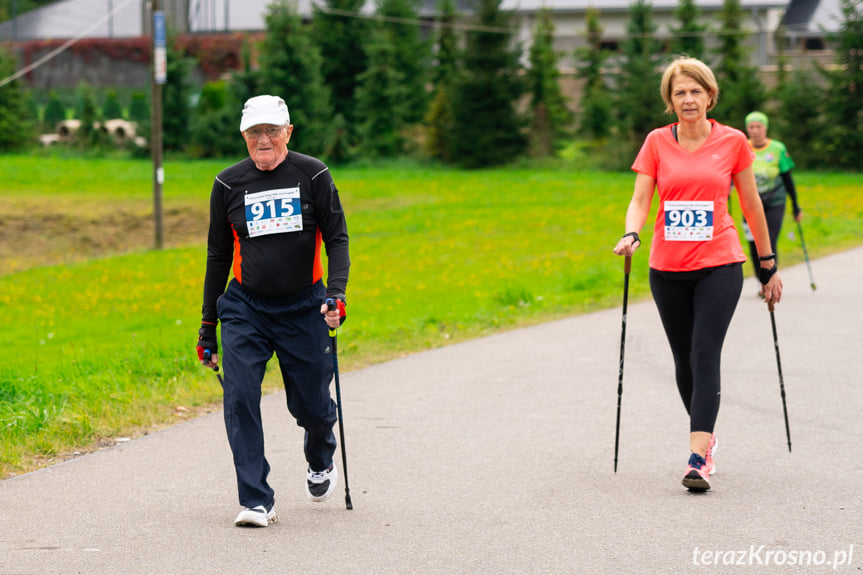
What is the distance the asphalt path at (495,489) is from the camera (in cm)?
499

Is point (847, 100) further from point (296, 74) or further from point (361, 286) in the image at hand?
point (361, 286)

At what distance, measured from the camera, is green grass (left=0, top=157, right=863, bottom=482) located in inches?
332

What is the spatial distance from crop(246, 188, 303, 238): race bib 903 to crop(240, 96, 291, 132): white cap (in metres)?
0.31

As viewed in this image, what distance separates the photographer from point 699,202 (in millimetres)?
6086

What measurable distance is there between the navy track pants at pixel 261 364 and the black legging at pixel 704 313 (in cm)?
183

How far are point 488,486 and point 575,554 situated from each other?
1.18m

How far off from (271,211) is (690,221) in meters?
2.12

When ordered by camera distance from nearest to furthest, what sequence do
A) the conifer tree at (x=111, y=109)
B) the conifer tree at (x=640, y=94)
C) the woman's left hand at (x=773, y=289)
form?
the woman's left hand at (x=773, y=289), the conifer tree at (x=640, y=94), the conifer tree at (x=111, y=109)

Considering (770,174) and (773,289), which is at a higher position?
(773,289)

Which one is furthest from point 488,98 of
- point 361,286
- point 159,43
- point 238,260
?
point 238,260

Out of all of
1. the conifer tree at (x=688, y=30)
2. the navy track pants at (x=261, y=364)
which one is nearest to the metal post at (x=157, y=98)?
the navy track pants at (x=261, y=364)

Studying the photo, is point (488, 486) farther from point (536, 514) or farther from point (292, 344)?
point (292, 344)

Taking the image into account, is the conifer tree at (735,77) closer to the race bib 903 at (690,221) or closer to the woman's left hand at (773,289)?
the woman's left hand at (773,289)

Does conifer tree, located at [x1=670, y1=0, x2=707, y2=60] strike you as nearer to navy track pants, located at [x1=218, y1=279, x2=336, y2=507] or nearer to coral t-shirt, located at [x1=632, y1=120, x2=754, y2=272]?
coral t-shirt, located at [x1=632, y1=120, x2=754, y2=272]
